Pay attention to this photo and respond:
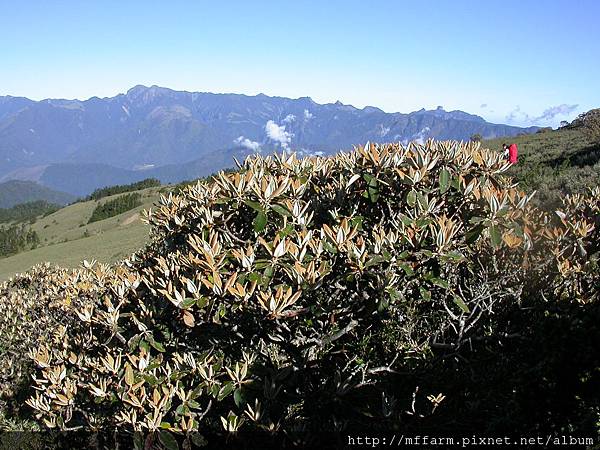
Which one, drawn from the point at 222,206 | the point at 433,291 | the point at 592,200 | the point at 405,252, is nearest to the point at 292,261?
the point at 405,252

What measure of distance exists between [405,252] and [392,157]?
32.2 inches

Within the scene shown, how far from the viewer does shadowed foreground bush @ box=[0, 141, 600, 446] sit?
262 centimetres

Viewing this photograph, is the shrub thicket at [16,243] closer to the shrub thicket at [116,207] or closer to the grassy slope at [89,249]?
the grassy slope at [89,249]

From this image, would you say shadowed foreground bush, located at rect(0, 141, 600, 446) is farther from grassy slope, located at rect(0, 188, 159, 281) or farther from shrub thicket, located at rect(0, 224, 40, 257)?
shrub thicket, located at rect(0, 224, 40, 257)

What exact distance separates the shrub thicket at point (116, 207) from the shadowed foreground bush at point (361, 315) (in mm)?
53955

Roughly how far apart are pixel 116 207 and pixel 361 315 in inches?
2311

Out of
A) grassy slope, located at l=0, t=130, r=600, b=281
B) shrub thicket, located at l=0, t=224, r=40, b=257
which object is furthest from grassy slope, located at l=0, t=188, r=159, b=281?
shrub thicket, located at l=0, t=224, r=40, b=257

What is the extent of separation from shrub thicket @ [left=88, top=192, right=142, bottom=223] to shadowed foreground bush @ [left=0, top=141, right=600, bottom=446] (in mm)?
53955

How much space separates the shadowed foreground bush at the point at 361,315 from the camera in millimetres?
2617

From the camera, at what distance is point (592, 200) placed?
3396 millimetres

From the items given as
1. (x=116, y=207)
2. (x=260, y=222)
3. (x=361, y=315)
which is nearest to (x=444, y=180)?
(x=361, y=315)

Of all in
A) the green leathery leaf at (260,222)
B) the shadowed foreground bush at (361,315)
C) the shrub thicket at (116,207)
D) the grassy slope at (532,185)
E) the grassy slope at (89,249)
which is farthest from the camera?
the shrub thicket at (116,207)

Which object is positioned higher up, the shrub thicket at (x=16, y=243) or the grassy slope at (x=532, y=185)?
the grassy slope at (x=532, y=185)

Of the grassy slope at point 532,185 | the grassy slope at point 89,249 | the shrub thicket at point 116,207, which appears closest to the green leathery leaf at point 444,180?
the grassy slope at point 89,249
